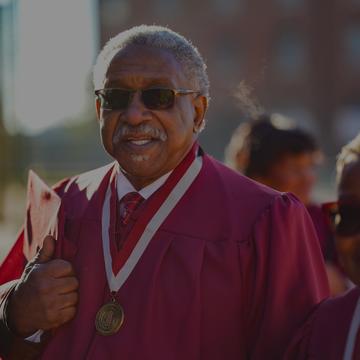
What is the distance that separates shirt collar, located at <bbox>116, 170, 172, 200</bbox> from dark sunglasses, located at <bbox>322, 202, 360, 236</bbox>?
0.72 m

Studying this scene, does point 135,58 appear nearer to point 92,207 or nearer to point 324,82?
point 92,207

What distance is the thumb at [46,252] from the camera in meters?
3.11

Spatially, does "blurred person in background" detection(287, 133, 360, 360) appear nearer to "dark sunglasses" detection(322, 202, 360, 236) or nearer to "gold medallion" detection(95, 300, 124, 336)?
"dark sunglasses" detection(322, 202, 360, 236)

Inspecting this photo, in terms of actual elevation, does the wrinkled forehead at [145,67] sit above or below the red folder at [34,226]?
above

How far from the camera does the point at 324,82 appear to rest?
38.5m

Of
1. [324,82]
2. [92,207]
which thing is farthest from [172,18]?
[92,207]

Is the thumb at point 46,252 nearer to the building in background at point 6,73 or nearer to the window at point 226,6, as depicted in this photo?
the building in background at point 6,73

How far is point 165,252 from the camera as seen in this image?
2998mm

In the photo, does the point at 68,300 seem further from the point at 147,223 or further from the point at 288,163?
the point at 288,163

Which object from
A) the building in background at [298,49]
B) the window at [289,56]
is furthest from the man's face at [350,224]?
the window at [289,56]

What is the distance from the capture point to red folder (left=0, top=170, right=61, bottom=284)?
3324mm

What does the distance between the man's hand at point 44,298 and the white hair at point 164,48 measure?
0.74m

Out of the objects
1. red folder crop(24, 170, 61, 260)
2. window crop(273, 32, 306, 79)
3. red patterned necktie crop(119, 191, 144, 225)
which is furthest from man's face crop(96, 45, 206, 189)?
window crop(273, 32, 306, 79)

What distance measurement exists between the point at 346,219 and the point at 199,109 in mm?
834
